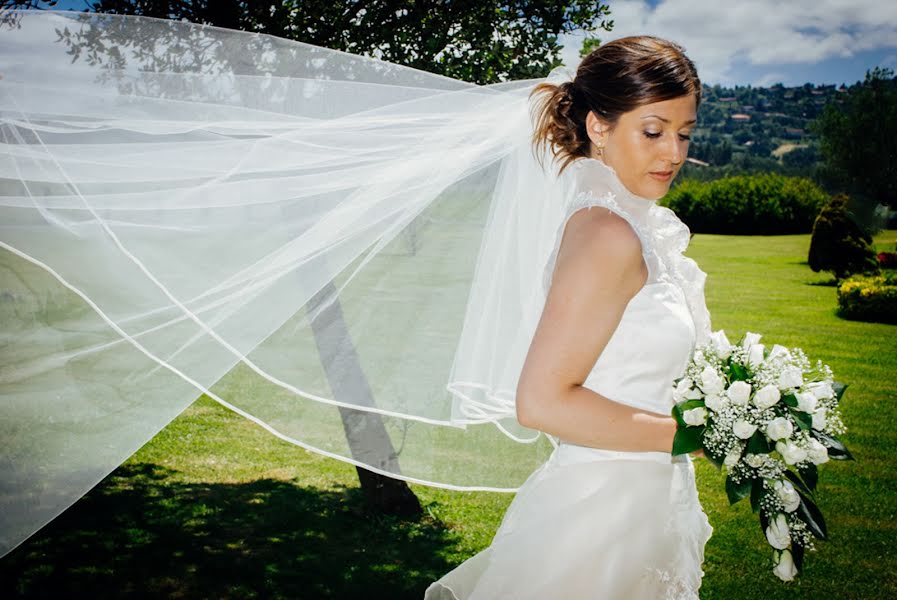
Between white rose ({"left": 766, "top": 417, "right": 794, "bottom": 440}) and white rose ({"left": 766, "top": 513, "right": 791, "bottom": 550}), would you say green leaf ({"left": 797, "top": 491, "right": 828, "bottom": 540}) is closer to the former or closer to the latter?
white rose ({"left": 766, "top": 513, "right": 791, "bottom": 550})

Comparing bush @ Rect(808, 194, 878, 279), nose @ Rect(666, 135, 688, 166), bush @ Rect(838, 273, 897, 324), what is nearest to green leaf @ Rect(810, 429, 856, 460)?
nose @ Rect(666, 135, 688, 166)

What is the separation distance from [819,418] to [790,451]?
0.56 feet

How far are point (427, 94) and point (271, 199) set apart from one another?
91cm

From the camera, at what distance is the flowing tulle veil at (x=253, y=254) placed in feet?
8.09

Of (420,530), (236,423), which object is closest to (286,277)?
(420,530)

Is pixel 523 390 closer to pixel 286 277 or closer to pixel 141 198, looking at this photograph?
pixel 286 277

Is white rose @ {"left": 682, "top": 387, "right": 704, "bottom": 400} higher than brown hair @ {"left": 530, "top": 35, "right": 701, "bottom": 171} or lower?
lower

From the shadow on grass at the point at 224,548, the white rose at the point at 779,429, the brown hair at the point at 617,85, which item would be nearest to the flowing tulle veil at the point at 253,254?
the brown hair at the point at 617,85

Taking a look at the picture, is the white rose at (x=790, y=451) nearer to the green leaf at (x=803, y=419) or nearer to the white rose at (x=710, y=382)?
the green leaf at (x=803, y=419)

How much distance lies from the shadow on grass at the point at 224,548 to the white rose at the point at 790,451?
3065mm

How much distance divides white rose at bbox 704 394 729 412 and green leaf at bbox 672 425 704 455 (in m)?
0.07

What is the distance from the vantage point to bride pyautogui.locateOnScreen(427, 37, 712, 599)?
6.25 feet

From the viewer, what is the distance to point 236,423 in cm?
762

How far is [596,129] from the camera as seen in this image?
2.25 meters
